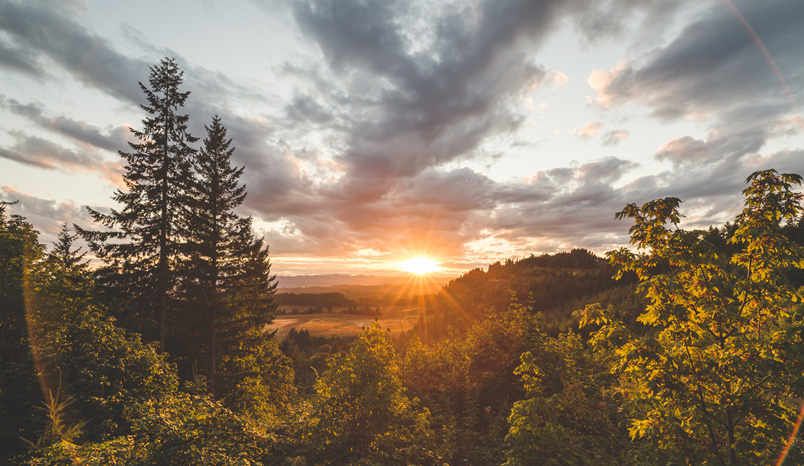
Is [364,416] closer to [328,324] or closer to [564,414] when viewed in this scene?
[564,414]

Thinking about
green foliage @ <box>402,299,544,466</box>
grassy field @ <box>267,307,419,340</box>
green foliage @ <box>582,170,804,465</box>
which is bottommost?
grassy field @ <box>267,307,419,340</box>

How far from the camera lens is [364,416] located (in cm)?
846

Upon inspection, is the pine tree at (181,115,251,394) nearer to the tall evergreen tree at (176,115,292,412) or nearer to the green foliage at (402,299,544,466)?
the tall evergreen tree at (176,115,292,412)

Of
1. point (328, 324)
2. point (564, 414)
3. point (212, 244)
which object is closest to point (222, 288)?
point (212, 244)

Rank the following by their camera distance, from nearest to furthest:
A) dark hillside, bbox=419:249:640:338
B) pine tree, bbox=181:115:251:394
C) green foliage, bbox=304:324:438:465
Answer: green foliage, bbox=304:324:438:465
pine tree, bbox=181:115:251:394
dark hillside, bbox=419:249:640:338

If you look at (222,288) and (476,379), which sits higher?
(222,288)

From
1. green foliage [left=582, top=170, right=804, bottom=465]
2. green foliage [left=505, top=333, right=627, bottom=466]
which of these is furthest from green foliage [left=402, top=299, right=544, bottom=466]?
green foliage [left=582, top=170, right=804, bottom=465]

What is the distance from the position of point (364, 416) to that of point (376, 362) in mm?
1441

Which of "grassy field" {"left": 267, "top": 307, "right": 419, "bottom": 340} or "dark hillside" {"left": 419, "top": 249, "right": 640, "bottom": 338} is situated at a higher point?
"dark hillside" {"left": 419, "top": 249, "right": 640, "bottom": 338}

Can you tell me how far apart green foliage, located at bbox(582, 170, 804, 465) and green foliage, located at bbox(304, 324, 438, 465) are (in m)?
5.64

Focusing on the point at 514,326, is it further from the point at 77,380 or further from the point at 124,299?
the point at 124,299

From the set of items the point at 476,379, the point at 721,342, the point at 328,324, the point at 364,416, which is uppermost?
the point at 721,342

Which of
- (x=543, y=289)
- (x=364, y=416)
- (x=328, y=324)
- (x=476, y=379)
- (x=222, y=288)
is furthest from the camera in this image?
(x=328, y=324)

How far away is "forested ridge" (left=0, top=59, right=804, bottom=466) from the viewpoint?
4703mm
